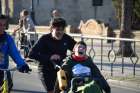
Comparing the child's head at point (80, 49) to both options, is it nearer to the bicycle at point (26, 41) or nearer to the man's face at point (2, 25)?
the man's face at point (2, 25)

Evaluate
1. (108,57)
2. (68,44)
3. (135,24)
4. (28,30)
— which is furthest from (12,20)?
(68,44)

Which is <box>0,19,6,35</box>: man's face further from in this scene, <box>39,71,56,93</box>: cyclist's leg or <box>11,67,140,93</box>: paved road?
<box>11,67,140,93</box>: paved road

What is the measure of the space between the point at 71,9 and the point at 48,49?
4397cm

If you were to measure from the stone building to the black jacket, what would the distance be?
139ft

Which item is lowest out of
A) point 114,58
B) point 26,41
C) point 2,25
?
point 114,58

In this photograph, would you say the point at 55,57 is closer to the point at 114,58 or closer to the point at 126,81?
the point at 126,81

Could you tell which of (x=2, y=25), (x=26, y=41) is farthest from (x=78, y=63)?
(x=26, y=41)

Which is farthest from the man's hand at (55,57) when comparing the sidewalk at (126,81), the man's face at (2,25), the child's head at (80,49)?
the sidewalk at (126,81)

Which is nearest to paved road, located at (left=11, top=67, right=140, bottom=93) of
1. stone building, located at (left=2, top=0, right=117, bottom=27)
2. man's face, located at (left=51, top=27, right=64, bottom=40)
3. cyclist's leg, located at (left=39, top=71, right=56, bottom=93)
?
cyclist's leg, located at (left=39, top=71, right=56, bottom=93)

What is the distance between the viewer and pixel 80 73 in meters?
7.17

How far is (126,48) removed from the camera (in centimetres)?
1748

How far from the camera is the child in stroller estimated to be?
23.2 feet

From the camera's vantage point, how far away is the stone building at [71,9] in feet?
167

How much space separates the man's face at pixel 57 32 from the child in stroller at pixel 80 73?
0.72 metres
